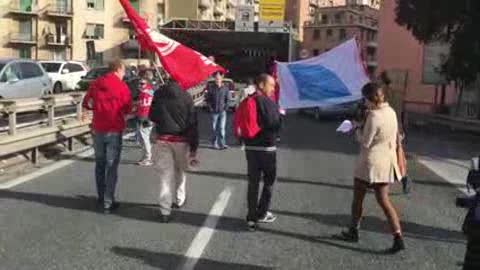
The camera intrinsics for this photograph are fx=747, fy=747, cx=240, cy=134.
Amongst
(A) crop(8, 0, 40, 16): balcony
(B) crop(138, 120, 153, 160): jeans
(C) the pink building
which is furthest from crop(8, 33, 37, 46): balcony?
(B) crop(138, 120, 153, 160): jeans

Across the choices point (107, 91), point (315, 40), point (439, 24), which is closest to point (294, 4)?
point (315, 40)

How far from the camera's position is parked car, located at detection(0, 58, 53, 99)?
848 inches

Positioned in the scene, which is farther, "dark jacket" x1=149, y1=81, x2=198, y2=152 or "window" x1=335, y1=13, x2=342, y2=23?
"window" x1=335, y1=13, x2=342, y2=23

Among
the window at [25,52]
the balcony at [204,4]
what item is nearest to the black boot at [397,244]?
the window at [25,52]

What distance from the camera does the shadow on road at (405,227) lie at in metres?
8.17

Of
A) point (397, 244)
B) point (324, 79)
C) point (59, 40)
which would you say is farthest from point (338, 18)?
point (397, 244)

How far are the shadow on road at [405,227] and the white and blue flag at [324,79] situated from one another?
6.35 feet

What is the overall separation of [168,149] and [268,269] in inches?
106

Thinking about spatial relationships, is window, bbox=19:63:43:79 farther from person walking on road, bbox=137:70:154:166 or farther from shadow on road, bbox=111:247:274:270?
shadow on road, bbox=111:247:274:270

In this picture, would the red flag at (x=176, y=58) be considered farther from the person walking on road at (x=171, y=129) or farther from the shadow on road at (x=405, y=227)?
the shadow on road at (x=405, y=227)

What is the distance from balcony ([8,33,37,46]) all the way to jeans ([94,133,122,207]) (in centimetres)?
7198

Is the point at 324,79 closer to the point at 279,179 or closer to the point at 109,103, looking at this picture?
the point at 279,179

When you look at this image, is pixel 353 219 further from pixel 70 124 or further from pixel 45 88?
pixel 45 88

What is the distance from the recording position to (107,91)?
30.5ft
